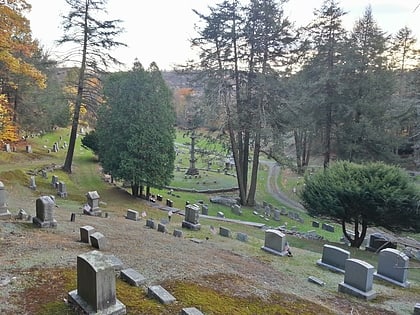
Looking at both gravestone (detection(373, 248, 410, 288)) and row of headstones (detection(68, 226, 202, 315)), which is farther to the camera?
gravestone (detection(373, 248, 410, 288))

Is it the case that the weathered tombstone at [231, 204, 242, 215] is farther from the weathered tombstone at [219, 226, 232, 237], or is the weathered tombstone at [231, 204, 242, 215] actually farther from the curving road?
the weathered tombstone at [219, 226, 232, 237]

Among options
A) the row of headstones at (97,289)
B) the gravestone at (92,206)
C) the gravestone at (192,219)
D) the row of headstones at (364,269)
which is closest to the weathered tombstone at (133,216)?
the gravestone at (92,206)

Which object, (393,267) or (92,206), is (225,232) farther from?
(393,267)

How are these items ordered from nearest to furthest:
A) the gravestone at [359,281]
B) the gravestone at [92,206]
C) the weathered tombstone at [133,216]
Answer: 1. the gravestone at [359,281]
2. the gravestone at [92,206]
3. the weathered tombstone at [133,216]

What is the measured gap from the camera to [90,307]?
5234 mm

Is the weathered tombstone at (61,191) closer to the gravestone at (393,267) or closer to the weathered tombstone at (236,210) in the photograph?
the weathered tombstone at (236,210)

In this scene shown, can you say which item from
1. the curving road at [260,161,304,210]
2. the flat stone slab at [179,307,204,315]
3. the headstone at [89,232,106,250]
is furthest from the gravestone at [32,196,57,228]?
the curving road at [260,161,304,210]

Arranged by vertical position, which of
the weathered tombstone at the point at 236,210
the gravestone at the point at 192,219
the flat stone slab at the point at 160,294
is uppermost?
the flat stone slab at the point at 160,294

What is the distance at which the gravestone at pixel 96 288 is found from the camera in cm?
520

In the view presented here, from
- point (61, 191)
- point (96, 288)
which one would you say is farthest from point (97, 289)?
point (61, 191)

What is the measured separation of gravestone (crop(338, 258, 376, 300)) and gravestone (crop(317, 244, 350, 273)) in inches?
61.7

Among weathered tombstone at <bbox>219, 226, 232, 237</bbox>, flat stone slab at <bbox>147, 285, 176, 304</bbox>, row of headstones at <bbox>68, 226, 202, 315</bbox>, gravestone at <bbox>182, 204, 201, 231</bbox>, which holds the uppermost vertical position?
row of headstones at <bbox>68, 226, 202, 315</bbox>

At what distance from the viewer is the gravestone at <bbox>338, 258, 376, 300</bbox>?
28.5 feet

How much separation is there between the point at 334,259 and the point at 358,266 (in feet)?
6.64
